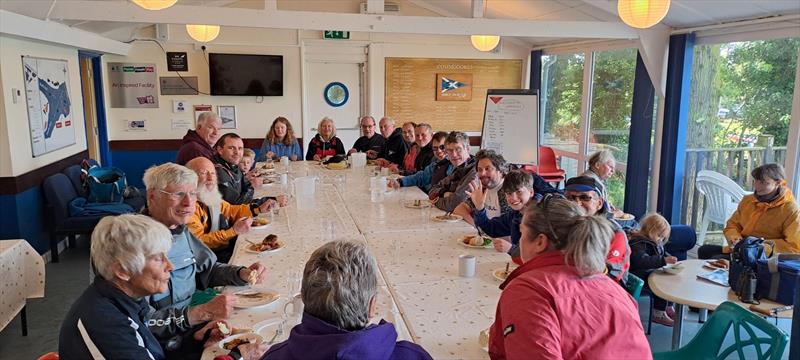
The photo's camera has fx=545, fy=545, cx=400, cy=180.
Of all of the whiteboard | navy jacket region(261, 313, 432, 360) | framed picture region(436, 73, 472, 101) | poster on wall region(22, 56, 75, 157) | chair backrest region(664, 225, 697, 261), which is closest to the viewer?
navy jacket region(261, 313, 432, 360)

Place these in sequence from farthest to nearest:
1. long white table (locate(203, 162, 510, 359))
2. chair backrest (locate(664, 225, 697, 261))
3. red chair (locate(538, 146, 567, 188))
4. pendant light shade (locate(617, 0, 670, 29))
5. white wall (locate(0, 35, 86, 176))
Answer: red chair (locate(538, 146, 567, 188)) → white wall (locate(0, 35, 86, 176)) → chair backrest (locate(664, 225, 697, 261)) → pendant light shade (locate(617, 0, 670, 29)) → long white table (locate(203, 162, 510, 359))

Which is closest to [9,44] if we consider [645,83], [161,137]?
[161,137]

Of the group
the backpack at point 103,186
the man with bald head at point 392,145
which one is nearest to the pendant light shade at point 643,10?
the man with bald head at point 392,145

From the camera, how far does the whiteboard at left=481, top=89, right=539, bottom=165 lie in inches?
253

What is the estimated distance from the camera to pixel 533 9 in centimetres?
657

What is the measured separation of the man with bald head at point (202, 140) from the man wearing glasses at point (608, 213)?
2820mm

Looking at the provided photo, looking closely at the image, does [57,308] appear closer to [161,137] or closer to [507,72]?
[161,137]

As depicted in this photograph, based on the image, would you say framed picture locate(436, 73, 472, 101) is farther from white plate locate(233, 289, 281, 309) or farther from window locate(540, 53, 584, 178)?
white plate locate(233, 289, 281, 309)

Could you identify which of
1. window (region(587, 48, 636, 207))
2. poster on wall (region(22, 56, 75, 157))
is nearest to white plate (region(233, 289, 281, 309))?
poster on wall (region(22, 56, 75, 157))

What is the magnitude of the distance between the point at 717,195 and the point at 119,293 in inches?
213

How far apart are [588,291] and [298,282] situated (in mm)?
1240

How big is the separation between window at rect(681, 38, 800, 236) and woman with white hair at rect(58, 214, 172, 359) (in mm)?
4938

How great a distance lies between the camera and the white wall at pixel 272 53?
7660 millimetres

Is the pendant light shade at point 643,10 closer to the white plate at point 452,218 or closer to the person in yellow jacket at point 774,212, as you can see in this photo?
the person in yellow jacket at point 774,212
